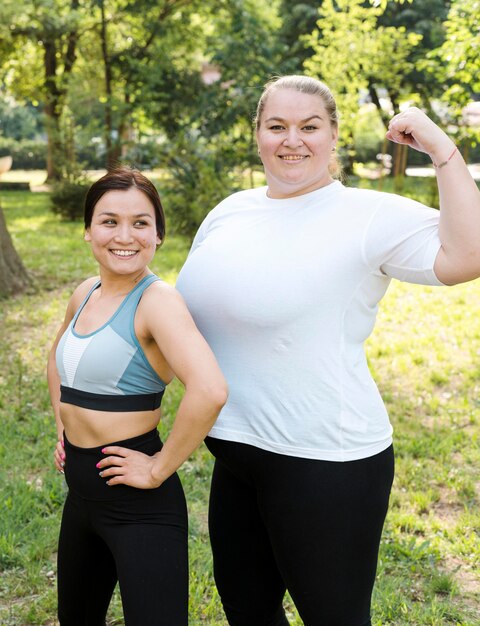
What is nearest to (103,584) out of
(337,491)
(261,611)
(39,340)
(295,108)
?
(261,611)

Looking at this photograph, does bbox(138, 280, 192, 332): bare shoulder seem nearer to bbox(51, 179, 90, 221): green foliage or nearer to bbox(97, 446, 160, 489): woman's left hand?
bbox(97, 446, 160, 489): woman's left hand

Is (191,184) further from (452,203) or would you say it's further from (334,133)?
(452,203)

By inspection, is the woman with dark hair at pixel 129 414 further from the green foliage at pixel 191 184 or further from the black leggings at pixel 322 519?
the green foliage at pixel 191 184

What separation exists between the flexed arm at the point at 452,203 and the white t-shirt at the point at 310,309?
0.18 ft

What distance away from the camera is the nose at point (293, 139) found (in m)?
2.10

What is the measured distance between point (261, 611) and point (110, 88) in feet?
65.7

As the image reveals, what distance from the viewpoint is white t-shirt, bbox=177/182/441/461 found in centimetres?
194

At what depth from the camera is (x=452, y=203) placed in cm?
180

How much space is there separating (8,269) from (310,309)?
7.74 metres

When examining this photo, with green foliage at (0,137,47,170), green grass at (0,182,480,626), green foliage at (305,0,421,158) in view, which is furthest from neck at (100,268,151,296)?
green foliage at (0,137,47,170)

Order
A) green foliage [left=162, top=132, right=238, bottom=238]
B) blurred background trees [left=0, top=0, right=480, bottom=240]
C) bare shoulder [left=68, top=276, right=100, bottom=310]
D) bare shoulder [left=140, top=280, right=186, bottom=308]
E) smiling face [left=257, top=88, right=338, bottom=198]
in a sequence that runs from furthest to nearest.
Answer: blurred background trees [left=0, top=0, right=480, bottom=240] → green foliage [left=162, top=132, right=238, bottom=238] → bare shoulder [left=68, top=276, right=100, bottom=310] → smiling face [left=257, top=88, right=338, bottom=198] → bare shoulder [left=140, top=280, right=186, bottom=308]

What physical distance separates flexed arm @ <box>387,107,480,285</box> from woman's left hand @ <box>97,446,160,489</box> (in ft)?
3.02

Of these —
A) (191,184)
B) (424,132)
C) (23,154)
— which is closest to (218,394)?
(424,132)

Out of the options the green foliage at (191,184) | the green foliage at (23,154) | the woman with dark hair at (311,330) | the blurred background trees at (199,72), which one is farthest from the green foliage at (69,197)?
the green foliage at (23,154)
